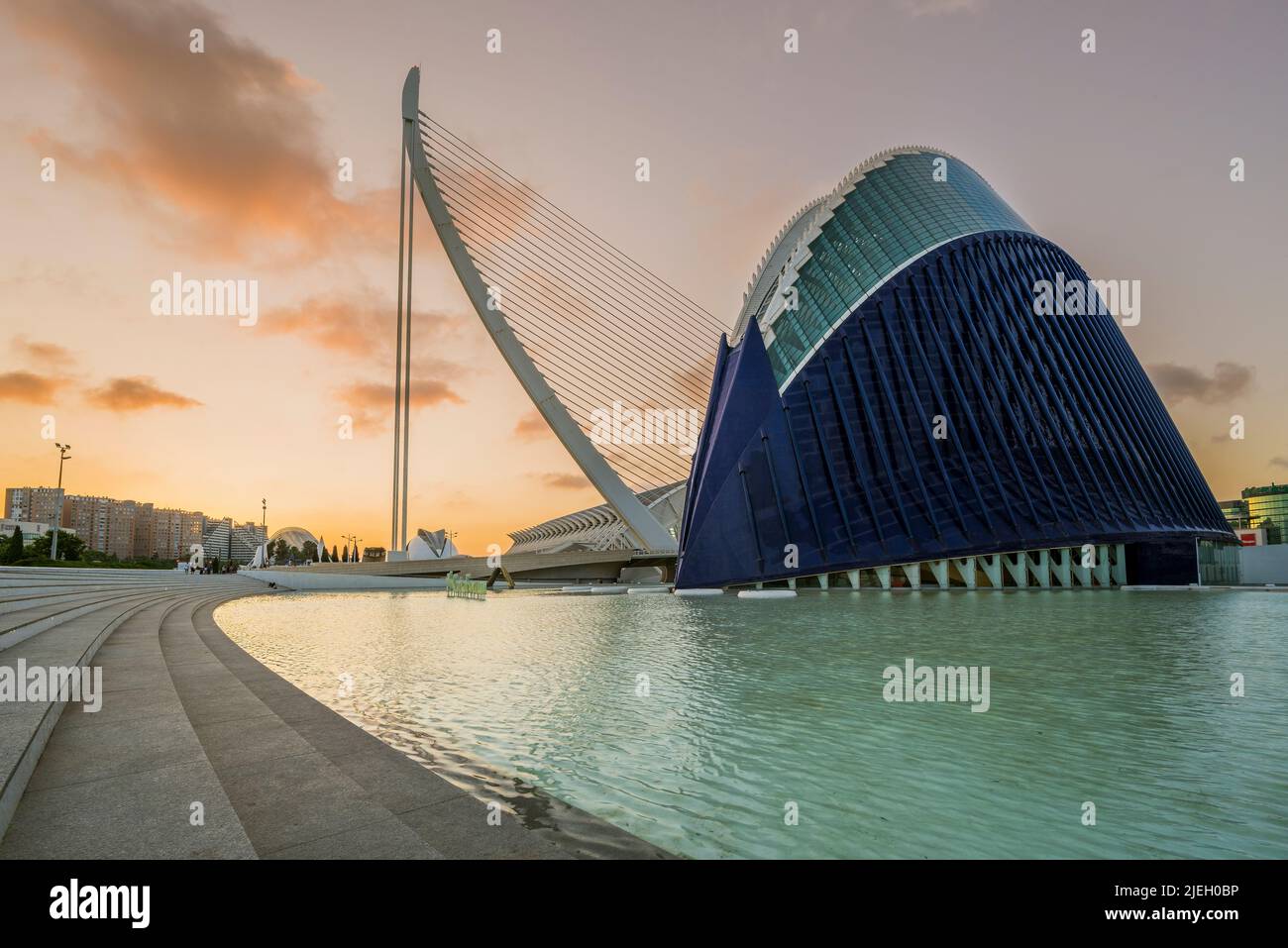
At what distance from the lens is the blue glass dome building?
3153cm

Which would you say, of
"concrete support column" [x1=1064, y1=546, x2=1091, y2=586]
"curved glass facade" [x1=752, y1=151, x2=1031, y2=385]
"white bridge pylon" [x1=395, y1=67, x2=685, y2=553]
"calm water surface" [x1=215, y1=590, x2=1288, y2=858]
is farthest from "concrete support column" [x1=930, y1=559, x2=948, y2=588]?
"calm water surface" [x1=215, y1=590, x2=1288, y2=858]

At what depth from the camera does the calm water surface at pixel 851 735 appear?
413cm

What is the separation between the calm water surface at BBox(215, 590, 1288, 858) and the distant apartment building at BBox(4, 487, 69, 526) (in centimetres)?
19184

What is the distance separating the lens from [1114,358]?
4316cm

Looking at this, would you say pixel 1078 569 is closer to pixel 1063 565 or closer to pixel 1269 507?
pixel 1063 565

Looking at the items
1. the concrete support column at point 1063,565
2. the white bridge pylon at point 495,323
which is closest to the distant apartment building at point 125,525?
the white bridge pylon at point 495,323

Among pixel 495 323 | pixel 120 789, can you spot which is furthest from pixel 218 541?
pixel 120 789

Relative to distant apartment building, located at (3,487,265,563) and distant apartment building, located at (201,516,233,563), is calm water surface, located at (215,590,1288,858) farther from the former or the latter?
distant apartment building, located at (201,516,233,563)

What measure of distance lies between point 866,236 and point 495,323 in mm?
20885

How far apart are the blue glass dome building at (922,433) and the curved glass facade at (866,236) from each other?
125 millimetres

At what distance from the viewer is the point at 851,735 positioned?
20.1 feet

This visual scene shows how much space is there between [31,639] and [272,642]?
15.9 feet

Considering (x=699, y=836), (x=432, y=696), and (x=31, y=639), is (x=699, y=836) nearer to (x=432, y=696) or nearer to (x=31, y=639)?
(x=432, y=696)
